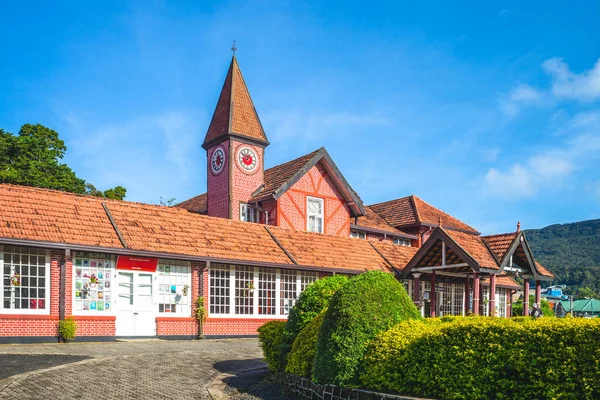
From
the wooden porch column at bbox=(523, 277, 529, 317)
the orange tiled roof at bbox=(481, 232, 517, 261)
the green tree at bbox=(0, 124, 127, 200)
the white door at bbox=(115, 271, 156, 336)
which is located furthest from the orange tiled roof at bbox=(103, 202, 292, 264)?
the green tree at bbox=(0, 124, 127, 200)

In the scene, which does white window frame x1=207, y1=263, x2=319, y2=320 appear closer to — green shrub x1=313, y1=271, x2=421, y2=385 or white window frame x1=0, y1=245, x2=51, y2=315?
white window frame x1=0, y1=245, x2=51, y2=315

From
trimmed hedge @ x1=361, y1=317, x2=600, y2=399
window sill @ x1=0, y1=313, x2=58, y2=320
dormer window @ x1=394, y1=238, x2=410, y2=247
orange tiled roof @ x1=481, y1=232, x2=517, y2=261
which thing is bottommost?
window sill @ x1=0, y1=313, x2=58, y2=320

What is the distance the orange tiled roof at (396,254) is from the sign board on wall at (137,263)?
453 inches

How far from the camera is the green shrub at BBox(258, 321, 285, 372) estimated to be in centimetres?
1118

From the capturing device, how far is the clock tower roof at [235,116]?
29.2 metres

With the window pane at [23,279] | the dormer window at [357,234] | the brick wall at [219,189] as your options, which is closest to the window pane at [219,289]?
the window pane at [23,279]

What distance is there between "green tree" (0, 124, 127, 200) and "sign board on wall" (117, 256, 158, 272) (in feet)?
61.5

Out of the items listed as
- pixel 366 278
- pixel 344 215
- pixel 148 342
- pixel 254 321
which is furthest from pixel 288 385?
pixel 344 215

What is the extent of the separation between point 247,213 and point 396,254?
7.23 metres

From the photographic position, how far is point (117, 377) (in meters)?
10.8

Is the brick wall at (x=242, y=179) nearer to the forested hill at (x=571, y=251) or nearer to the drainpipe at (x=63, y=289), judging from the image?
the drainpipe at (x=63, y=289)

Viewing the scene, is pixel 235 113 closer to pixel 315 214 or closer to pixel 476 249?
pixel 315 214

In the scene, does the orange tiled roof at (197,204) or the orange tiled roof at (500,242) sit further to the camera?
the orange tiled roof at (197,204)

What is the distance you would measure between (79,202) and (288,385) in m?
12.0
